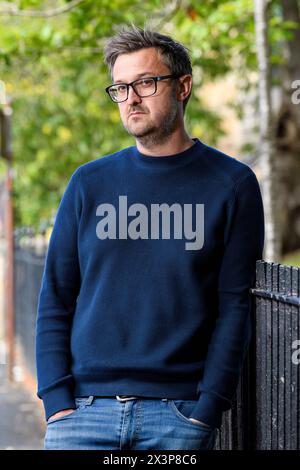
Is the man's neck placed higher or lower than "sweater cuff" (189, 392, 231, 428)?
higher

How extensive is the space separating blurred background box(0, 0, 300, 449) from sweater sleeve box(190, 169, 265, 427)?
2.32 m

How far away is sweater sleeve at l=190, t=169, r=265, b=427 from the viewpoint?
3.01 m

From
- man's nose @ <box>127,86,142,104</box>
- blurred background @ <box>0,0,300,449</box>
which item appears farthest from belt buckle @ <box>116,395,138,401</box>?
blurred background @ <box>0,0,300,449</box>

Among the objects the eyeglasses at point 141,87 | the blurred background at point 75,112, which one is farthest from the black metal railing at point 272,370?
the blurred background at point 75,112

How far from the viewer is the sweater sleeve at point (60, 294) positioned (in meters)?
3.21

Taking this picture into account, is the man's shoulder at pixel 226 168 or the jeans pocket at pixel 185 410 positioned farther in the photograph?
the man's shoulder at pixel 226 168

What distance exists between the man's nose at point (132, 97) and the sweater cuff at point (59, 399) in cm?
96

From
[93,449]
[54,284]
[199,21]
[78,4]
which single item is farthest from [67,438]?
[199,21]

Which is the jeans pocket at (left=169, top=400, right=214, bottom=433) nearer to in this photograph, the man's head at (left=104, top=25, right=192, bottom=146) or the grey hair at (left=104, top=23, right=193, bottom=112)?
the man's head at (left=104, top=25, right=192, bottom=146)

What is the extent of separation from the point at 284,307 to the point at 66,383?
77 centimetres

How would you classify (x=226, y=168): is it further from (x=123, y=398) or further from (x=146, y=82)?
(x=123, y=398)

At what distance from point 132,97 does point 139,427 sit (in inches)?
41.5

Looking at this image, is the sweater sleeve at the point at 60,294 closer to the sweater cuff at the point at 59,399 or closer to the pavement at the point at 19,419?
the sweater cuff at the point at 59,399

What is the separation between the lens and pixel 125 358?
3074 mm
